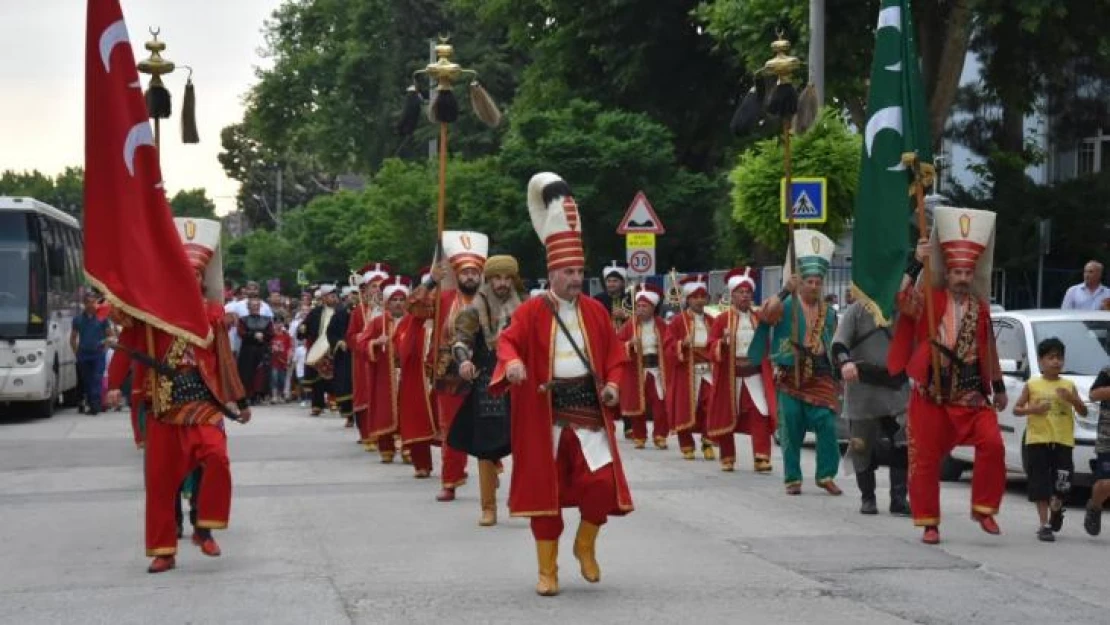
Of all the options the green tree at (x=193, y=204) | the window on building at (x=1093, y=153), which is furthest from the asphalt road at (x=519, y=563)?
the green tree at (x=193, y=204)

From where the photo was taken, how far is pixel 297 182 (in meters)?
109

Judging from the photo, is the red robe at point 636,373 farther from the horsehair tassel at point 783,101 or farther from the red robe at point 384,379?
the horsehair tassel at point 783,101

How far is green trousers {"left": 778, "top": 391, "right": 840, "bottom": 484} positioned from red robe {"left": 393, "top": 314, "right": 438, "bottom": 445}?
10.4 ft

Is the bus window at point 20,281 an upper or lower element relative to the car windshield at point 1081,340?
upper

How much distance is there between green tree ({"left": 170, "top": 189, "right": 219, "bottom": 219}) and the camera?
131 meters

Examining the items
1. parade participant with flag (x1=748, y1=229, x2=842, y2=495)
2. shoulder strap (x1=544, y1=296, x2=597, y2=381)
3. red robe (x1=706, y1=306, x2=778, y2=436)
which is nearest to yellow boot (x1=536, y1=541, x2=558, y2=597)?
shoulder strap (x1=544, y1=296, x2=597, y2=381)

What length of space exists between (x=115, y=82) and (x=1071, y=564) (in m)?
6.03

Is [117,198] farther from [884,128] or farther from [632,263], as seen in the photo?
[632,263]

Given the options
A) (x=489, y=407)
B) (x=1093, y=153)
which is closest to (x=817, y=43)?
(x=489, y=407)

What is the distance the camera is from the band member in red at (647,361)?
2184cm

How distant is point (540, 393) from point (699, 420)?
1055cm

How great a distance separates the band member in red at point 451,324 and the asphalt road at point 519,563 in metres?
0.28

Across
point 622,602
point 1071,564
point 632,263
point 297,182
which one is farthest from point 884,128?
point 297,182

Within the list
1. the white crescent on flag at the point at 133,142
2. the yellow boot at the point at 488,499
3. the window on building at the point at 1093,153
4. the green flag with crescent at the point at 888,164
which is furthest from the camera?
the window on building at the point at 1093,153
